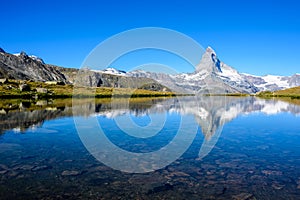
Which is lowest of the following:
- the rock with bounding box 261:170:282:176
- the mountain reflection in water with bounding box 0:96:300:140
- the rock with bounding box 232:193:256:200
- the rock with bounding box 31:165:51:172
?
the rock with bounding box 232:193:256:200

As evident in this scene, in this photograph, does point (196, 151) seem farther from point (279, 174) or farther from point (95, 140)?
point (95, 140)

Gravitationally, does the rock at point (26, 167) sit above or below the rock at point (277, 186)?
above

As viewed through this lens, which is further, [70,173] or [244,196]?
[70,173]

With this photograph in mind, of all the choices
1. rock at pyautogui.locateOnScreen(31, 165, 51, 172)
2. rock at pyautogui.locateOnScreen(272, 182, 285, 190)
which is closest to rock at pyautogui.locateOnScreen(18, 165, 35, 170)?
rock at pyautogui.locateOnScreen(31, 165, 51, 172)

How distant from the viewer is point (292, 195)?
455 inches

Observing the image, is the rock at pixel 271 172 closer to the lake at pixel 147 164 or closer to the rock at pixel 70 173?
the lake at pixel 147 164

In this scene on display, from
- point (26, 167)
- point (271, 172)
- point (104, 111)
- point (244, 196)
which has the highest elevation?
point (104, 111)

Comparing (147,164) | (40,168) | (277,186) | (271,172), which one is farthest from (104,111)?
(277,186)

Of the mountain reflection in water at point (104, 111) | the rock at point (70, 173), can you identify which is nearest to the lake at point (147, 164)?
the rock at point (70, 173)

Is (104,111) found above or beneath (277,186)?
above

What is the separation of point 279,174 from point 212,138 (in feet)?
32.5

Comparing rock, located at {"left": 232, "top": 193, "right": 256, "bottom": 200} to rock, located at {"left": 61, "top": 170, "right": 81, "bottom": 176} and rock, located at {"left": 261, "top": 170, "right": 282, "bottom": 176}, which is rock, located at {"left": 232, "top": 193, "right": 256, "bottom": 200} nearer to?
rock, located at {"left": 261, "top": 170, "right": 282, "bottom": 176}

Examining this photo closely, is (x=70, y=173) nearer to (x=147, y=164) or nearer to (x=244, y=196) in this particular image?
(x=147, y=164)

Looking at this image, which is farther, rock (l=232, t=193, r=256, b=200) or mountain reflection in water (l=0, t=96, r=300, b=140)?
mountain reflection in water (l=0, t=96, r=300, b=140)
